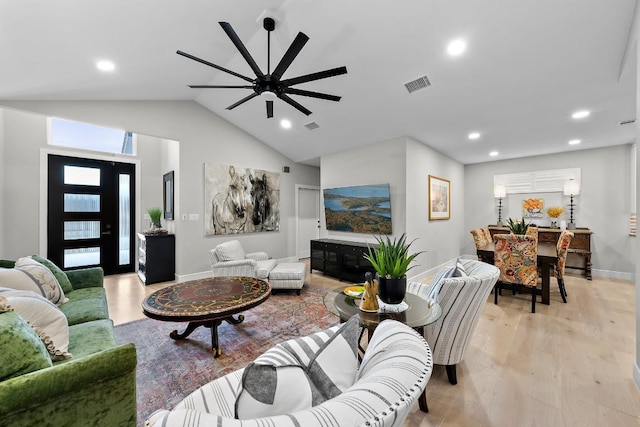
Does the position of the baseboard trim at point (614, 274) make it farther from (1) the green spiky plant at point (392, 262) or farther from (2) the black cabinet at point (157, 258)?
(2) the black cabinet at point (157, 258)

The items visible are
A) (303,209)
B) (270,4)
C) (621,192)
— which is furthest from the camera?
(303,209)

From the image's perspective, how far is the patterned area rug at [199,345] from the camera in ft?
6.12

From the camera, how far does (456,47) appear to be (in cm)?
257

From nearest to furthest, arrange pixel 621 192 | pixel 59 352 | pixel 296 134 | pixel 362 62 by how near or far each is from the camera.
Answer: pixel 59 352
pixel 362 62
pixel 621 192
pixel 296 134

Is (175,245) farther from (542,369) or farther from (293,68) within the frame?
(542,369)

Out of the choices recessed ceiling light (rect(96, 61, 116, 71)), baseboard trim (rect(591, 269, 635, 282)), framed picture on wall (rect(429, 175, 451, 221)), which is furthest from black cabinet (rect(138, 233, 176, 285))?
baseboard trim (rect(591, 269, 635, 282))

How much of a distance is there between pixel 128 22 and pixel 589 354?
Answer: 507 centimetres

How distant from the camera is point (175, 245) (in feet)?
15.4

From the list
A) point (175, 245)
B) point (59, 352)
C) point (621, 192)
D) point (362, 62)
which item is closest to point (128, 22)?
point (362, 62)

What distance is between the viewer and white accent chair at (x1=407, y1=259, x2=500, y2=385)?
1722 millimetres

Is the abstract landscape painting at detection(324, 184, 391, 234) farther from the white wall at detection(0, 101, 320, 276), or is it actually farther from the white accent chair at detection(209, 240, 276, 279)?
the white accent chair at detection(209, 240, 276, 279)

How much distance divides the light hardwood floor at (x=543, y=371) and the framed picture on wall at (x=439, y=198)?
2.07 metres

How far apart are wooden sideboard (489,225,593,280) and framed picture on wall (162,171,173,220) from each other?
728 cm

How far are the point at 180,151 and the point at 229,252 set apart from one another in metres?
2.12
